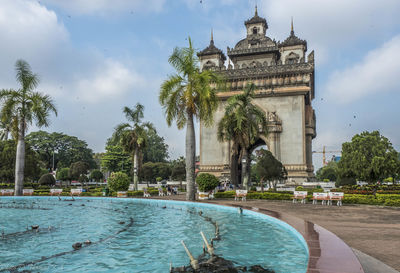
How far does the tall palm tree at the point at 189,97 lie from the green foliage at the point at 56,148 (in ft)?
177

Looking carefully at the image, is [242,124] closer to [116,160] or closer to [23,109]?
[23,109]

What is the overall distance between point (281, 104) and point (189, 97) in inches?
840

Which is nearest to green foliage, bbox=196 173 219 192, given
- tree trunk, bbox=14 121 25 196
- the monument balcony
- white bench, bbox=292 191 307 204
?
white bench, bbox=292 191 307 204

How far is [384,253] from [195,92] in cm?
1455

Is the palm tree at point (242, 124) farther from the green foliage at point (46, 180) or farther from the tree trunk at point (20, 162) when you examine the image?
the green foliage at point (46, 180)

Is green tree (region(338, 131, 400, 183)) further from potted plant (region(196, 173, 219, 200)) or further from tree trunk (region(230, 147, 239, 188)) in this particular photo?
tree trunk (region(230, 147, 239, 188))

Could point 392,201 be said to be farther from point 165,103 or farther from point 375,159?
point 165,103

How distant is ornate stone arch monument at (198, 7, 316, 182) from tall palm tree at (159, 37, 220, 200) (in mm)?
16830

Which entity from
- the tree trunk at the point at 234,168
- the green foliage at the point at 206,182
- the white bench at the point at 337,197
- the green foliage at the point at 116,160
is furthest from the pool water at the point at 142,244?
the green foliage at the point at 116,160

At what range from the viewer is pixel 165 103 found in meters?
19.3

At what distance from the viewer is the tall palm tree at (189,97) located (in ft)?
62.1

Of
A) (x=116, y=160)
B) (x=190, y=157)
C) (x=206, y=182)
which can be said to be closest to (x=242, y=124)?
(x=206, y=182)

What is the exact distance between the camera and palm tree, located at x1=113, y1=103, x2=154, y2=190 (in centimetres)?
2973

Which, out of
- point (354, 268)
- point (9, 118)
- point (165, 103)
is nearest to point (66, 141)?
point (9, 118)
